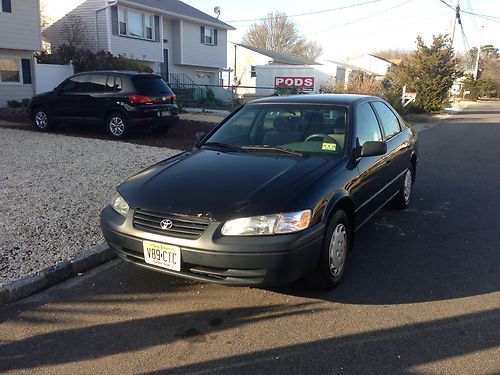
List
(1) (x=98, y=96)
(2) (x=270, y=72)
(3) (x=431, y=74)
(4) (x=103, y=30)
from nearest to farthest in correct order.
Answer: (1) (x=98, y=96) → (4) (x=103, y=30) → (3) (x=431, y=74) → (2) (x=270, y=72)

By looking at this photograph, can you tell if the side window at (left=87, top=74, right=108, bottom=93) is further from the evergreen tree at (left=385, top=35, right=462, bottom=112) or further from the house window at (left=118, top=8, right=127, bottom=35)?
the evergreen tree at (left=385, top=35, right=462, bottom=112)

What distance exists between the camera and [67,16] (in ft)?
80.1

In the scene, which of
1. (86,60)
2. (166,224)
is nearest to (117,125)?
(166,224)

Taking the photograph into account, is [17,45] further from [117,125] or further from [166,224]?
[166,224]

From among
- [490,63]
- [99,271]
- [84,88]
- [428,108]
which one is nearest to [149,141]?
[84,88]

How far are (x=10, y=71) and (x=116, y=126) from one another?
395 inches

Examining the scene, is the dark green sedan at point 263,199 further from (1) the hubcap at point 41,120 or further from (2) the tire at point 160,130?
(1) the hubcap at point 41,120

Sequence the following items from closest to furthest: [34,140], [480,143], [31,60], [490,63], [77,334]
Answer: [77,334]
[34,140]
[480,143]
[31,60]
[490,63]

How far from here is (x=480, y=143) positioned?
14.0 meters

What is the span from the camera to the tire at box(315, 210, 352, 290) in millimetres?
3580

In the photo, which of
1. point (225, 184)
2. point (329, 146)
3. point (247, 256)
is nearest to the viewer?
point (247, 256)

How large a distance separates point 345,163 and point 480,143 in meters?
11.7

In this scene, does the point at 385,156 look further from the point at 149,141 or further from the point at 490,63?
the point at 490,63

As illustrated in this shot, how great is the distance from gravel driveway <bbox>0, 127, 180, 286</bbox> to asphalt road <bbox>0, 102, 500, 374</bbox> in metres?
0.55
